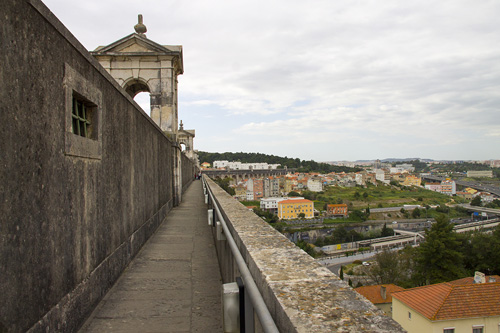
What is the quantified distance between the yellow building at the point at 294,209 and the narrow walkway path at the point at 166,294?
90.9 m

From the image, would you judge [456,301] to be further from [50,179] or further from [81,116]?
[50,179]

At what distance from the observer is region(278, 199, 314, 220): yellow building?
9544cm

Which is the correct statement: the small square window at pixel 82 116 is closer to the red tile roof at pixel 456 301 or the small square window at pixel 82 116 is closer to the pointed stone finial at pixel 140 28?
the pointed stone finial at pixel 140 28

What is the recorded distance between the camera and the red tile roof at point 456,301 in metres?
23.4

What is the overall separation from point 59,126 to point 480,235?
5833cm

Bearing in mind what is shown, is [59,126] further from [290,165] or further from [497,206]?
[290,165]

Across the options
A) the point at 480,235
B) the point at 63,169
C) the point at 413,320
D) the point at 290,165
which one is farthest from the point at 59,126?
the point at 290,165

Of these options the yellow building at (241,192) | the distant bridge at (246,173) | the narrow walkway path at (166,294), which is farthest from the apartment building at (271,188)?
the narrow walkway path at (166,294)

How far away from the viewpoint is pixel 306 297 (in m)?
1.48

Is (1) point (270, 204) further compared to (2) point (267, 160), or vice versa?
(2) point (267, 160)

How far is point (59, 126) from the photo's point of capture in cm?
226

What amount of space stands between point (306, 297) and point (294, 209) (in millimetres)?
96828

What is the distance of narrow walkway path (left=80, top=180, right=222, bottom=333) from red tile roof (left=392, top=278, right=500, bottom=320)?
23203mm

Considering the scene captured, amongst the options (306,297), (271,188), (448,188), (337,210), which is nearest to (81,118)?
(306,297)
